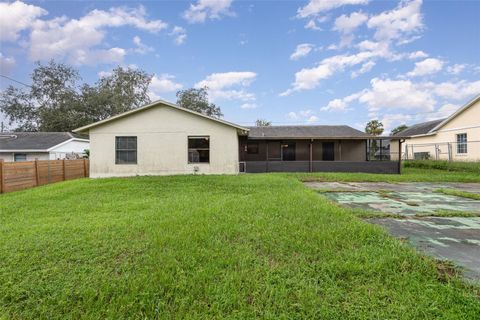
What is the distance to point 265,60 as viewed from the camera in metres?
16.7

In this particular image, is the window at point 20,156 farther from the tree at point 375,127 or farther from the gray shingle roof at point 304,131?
the tree at point 375,127

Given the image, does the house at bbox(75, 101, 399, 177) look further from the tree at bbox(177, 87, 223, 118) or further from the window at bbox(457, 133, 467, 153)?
the tree at bbox(177, 87, 223, 118)

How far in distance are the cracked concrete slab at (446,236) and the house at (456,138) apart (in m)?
12.0

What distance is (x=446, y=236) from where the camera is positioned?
3795mm

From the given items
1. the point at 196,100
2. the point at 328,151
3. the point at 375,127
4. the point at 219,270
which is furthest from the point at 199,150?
the point at 375,127

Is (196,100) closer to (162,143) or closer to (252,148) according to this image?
(252,148)

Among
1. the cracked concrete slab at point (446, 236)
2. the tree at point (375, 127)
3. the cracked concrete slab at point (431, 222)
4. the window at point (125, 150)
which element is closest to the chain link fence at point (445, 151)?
the cracked concrete slab at point (431, 222)

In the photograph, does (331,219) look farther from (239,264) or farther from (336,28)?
(336,28)

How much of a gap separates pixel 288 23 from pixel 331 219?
42.1ft

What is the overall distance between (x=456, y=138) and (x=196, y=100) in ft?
91.4

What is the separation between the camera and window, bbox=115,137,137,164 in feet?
41.2

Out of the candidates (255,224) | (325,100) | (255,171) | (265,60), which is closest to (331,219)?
(255,224)

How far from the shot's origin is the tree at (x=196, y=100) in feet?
108

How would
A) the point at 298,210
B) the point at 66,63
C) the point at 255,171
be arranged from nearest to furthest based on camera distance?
the point at 298,210, the point at 255,171, the point at 66,63
